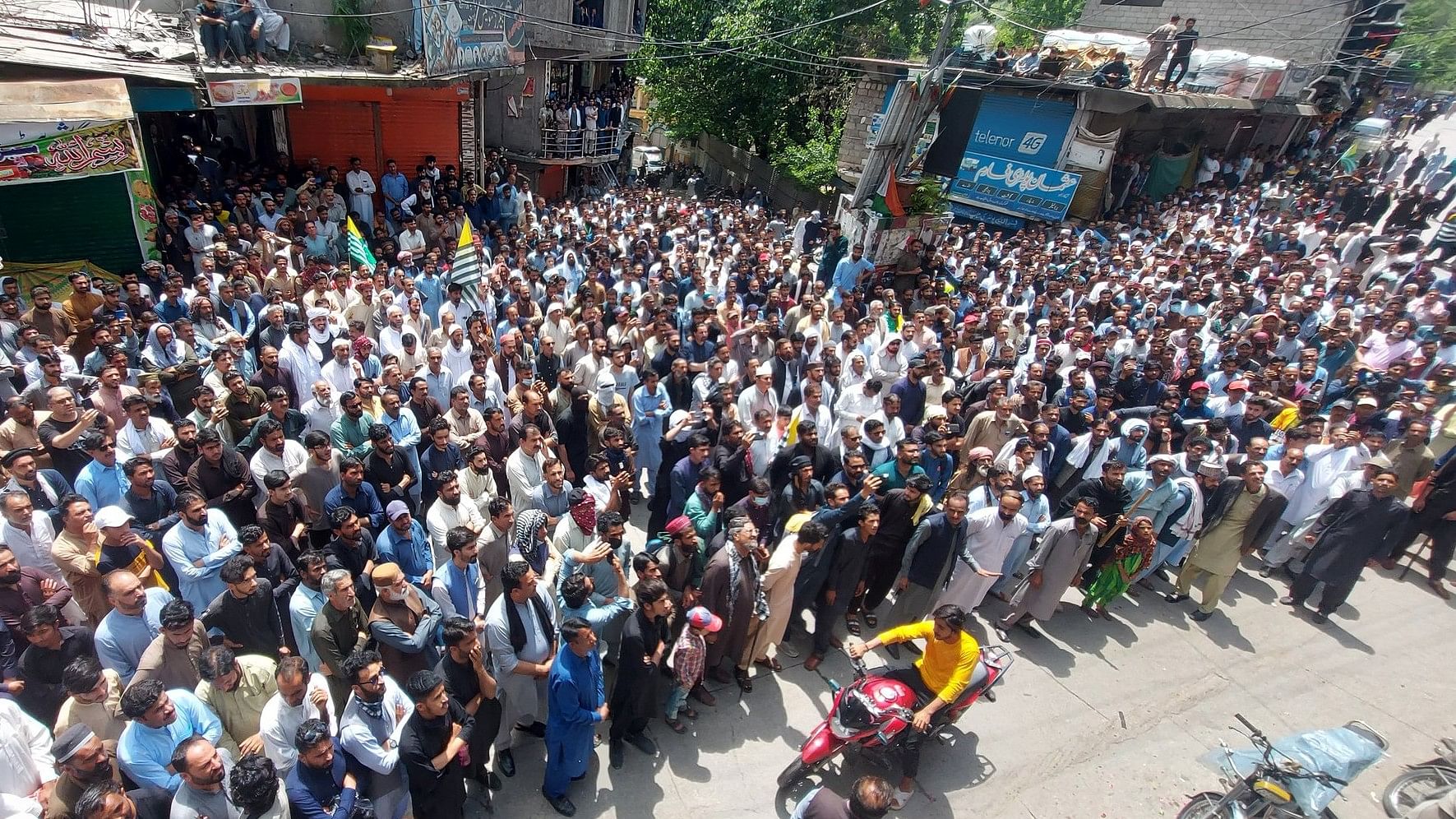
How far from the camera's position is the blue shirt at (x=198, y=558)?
434 cm

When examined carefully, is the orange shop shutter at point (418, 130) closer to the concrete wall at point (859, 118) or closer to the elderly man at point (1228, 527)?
the concrete wall at point (859, 118)

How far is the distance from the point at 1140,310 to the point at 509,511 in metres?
10.8

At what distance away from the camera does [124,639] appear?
150 inches

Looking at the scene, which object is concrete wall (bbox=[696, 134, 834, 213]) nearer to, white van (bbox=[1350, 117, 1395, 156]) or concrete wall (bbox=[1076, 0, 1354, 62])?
concrete wall (bbox=[1076, 0, 1354, 62])

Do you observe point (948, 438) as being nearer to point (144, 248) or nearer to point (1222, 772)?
point (1222, 772)

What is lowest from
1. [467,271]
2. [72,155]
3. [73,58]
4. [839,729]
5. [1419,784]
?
[1419,784]

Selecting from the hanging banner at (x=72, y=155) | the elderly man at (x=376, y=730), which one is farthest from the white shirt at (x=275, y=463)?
the hanging banner at (x=72, y=155)

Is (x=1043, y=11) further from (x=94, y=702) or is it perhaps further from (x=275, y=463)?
(x=94, y=702)

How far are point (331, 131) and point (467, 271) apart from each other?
30.3 feet

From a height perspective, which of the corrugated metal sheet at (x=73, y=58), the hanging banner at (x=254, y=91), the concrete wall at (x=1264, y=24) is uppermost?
the concrete wall at (x=1264, y=24)

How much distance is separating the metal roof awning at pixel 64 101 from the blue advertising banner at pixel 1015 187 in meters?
16.7

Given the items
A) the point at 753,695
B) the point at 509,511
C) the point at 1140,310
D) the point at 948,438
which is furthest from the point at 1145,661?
the point at 1140,310

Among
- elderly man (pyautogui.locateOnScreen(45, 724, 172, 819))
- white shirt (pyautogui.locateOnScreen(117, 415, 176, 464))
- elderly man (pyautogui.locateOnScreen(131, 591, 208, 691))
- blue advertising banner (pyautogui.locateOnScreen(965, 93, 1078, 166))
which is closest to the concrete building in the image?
blue advertising banner (pyautogui.locateOnScreen(965, 93, 1078, 166))

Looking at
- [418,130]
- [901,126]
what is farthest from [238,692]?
[418,130]
